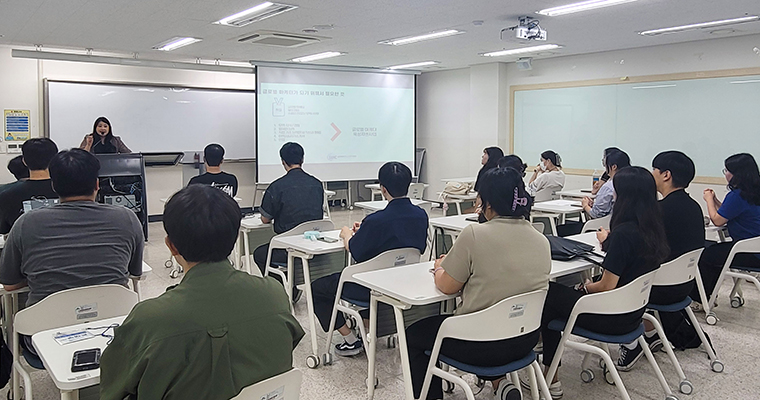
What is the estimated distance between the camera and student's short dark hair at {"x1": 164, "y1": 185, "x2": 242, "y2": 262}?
1.48 m

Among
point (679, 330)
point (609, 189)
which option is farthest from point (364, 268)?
point (609, 189)

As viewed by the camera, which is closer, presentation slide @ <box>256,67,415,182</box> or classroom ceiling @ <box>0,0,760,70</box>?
classroom ceiling @ <box>0,0,760,70</box>

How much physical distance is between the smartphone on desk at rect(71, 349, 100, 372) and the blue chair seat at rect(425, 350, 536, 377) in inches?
52.9

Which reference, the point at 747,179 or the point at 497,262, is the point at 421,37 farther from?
the point at 497,262

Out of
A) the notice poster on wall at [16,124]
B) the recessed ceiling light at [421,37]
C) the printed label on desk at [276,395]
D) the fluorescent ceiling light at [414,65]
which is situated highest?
the fluorescent ceiling light at [414,65]

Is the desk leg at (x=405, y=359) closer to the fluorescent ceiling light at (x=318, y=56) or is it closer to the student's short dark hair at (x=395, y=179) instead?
the student's short dark hair at (x=395, y=179)

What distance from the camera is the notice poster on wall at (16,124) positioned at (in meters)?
7.80

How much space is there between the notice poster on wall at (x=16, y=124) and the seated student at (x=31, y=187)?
5.32 m

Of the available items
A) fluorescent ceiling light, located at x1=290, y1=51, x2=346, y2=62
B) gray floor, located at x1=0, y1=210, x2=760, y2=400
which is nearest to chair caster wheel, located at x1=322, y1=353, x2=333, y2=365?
gray floor, located at x1=0, y1=210, x2=760, y2=400

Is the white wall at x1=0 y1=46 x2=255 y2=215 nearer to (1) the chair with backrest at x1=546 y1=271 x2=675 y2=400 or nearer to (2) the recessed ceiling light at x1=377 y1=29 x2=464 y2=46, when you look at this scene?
(2) the recessed ceiling light at x1=377 y1=29 x2=464 y2=46

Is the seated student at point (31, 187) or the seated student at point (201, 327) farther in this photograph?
the seated student at point (31, 187)

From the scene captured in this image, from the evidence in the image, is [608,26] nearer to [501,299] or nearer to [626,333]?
[626,333]

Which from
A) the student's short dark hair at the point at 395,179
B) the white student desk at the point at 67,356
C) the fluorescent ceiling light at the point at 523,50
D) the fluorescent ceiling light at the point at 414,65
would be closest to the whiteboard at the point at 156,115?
the fluorescent ceiling light at the point at 414,65

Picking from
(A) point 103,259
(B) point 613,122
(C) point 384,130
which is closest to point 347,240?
(A) point 103,259
